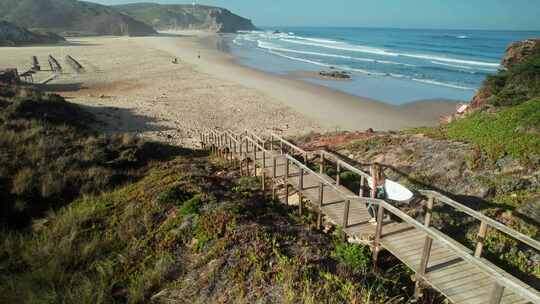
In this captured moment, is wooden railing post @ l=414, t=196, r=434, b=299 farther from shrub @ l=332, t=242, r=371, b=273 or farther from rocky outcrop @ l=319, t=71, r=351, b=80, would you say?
rocky outcrop @ l=319, t=71, r=351, b=80

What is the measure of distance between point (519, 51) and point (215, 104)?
55.8 feet

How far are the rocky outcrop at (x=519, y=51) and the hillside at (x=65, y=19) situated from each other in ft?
366

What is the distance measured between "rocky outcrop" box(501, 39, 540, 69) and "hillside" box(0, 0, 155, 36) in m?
112

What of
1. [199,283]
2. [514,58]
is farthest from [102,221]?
[514,58]

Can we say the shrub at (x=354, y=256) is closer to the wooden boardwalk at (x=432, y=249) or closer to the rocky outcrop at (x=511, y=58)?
the wooden boardwalk at (x=432, y=249)

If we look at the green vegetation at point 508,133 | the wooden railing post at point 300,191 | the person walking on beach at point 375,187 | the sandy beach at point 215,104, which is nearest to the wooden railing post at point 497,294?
the person walking on beach at point 375,187

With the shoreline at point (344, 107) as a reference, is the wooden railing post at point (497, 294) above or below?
above

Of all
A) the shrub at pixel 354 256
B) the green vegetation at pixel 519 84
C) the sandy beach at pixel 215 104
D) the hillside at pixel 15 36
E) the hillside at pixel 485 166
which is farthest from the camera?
the hillside at pixel 15 36

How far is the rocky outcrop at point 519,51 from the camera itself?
14.3m

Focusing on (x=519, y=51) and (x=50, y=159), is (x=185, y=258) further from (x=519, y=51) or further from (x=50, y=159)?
(x=519, y=51)

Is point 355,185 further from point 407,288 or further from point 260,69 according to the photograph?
point 260,69

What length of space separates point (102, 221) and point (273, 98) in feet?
62.1

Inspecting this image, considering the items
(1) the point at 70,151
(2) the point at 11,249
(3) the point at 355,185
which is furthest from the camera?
(1) the point at 70,151

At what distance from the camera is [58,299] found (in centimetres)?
435
